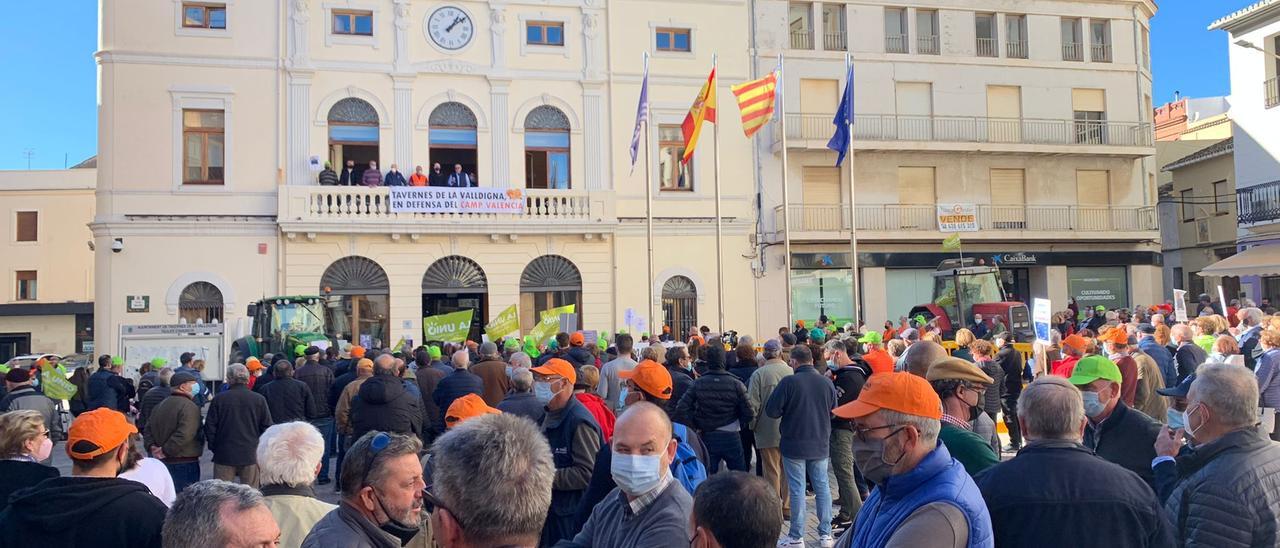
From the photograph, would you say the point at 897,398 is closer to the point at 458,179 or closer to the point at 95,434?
the point at 95,434

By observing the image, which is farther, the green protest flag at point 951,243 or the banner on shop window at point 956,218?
the banner on shop window at point 956,218

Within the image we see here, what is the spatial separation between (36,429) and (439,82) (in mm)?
22994

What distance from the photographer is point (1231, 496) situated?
3797 millimetres

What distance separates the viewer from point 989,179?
31203 millimetres

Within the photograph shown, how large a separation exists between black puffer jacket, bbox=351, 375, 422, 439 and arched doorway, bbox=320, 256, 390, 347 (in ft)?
55.7

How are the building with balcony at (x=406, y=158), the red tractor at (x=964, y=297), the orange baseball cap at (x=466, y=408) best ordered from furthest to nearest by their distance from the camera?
the building with balcony at (x=406, y=158)
the red tractor at (x=964, y=297)
the orange baseball cap at (x=466, y=408)

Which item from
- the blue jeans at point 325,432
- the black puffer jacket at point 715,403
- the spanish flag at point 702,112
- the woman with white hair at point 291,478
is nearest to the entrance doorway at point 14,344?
the spanish flag at point 702,112

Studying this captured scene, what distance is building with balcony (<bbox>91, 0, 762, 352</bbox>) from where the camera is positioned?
82.5 feet

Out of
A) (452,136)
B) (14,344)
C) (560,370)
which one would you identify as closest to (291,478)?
(560,370)

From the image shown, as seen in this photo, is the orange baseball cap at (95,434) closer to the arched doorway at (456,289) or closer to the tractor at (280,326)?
the tractor at (280,326)

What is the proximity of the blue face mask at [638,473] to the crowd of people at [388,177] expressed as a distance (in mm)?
23296

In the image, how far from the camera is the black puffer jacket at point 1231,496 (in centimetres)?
375

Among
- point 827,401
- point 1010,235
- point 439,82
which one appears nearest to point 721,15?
point 439,82

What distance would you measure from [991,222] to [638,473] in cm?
2942
